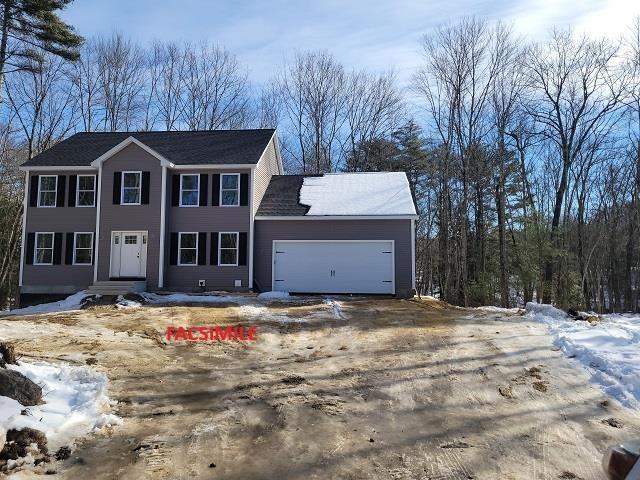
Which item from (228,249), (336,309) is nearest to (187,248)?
(228,249)

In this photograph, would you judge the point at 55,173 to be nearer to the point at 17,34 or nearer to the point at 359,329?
the point at 17,34

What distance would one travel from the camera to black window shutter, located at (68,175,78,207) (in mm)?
19594

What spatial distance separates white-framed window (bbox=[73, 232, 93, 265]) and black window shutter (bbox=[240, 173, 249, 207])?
6.18 metres

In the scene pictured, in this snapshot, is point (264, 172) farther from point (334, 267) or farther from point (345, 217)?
point (334, 267)

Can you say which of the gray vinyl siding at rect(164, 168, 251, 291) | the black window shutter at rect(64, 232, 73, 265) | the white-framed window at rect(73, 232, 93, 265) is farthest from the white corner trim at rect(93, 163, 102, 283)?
the gray vinyl siding at rect(164, 168, 251, 291)

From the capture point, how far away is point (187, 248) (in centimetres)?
1903

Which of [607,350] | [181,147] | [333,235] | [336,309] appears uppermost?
[181,147]

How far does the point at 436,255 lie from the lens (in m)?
33.7

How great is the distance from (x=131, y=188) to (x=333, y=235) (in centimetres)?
803

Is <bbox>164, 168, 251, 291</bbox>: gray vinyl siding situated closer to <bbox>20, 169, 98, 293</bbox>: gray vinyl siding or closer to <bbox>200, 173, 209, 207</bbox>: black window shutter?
<bbox>200, 173, 209, 207</bbox>: black window shutter

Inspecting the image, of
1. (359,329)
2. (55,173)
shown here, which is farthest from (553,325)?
(55,173)

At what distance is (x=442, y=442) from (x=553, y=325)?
7369 millimetres

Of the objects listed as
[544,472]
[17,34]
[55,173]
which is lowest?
[544,472]

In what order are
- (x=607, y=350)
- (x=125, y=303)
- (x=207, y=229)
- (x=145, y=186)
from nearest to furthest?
1. (x=607, y=350)
2. (x=125, y=303)
3. (x=145, y=186)
4. (x=207, y=229)
